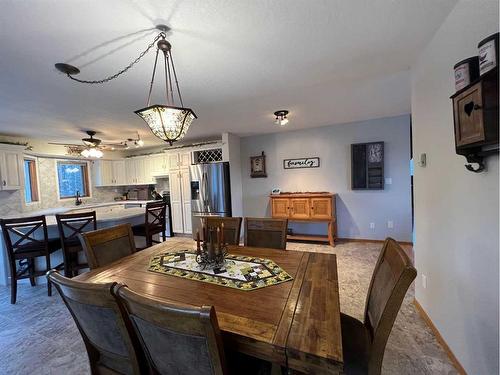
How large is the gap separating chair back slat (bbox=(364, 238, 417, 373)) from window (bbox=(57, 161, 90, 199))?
6379 mm

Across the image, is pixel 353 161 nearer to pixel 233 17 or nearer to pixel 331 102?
pixel 331 102

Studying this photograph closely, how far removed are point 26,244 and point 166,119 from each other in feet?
8.97

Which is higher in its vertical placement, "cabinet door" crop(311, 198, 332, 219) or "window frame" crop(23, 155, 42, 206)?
"window frame" crop(23, 155, 42, 206)

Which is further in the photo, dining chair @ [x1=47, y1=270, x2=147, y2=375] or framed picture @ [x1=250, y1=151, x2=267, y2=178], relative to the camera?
framed picture @ [x1=250, y1=151, x2=267, y2=178]

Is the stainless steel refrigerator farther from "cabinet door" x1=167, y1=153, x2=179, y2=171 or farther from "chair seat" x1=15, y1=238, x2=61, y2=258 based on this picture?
"chair seat" x1=15, y1=238, x2=61, y2=258

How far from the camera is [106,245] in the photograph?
1887 millimetres

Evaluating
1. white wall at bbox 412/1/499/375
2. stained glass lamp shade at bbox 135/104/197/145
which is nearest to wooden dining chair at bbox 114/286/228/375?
stained glass lamp shade at bbox 135/104/197/145

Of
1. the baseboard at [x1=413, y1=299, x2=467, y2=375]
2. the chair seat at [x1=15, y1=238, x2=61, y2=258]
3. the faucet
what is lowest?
the baseboard at [x1=413, y1=299, x2=467, y2=375]

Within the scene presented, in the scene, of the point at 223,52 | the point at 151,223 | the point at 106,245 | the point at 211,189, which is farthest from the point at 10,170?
the point at 223,52

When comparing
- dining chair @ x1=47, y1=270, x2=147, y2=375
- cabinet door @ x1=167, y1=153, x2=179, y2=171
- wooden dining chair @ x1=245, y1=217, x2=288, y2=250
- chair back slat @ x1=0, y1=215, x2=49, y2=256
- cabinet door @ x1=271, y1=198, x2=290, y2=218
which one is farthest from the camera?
cabinet door @ x1=167, y1=153, x2=179, y2=171

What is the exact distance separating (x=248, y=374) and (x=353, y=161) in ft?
13.5

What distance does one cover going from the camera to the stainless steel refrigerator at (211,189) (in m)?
4.82

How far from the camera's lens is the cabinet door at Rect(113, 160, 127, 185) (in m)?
5.98

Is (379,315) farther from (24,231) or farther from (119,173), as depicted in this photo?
(119,173)
